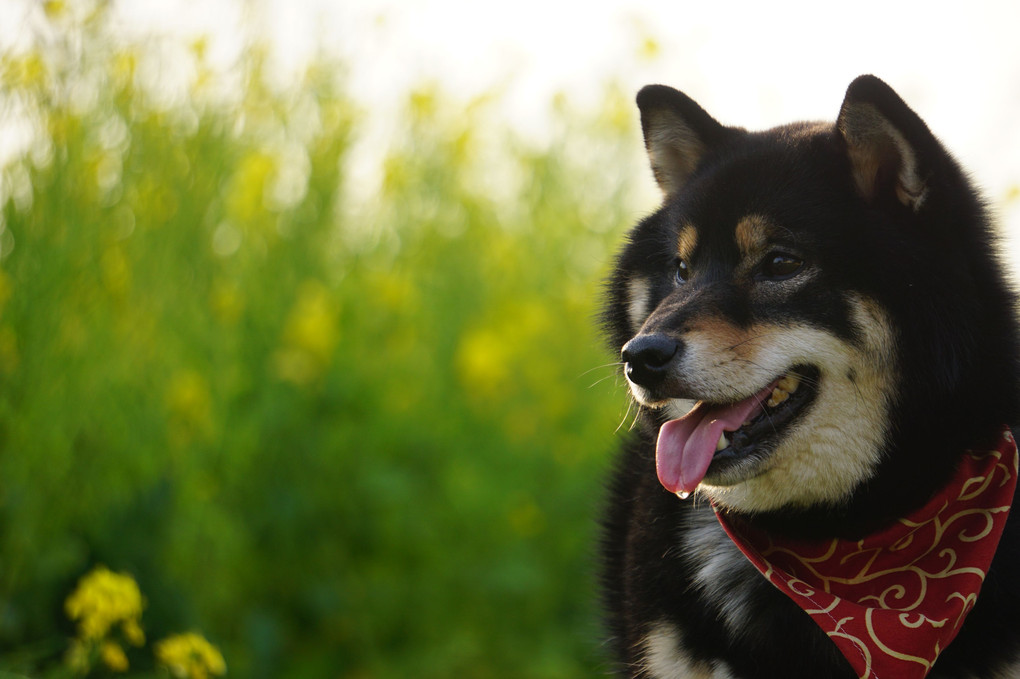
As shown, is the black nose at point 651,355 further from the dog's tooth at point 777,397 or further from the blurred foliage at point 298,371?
the blurred foliage at point 298,371

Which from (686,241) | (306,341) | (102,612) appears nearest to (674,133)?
(686,241)

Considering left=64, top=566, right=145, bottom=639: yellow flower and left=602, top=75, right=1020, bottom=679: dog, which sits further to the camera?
left=64, top=566, right=145, bottom=639: yellow flower

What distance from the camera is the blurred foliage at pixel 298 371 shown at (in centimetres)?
334

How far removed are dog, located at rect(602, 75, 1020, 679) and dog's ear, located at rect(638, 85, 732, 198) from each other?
0.83 ft

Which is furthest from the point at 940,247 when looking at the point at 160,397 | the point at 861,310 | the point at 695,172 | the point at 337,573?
the point at 337,573

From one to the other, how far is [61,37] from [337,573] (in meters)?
2.41

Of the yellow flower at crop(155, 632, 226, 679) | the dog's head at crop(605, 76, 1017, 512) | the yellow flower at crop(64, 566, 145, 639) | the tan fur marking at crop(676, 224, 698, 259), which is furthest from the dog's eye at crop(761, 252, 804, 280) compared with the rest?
the yellow flower at crop(64, 566, 145, 639)

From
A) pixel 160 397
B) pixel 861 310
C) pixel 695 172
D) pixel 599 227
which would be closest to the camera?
pixel 861 310

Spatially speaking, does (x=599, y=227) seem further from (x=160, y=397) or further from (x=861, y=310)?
(x=861, y=310)

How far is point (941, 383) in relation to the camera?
2281 millimetres

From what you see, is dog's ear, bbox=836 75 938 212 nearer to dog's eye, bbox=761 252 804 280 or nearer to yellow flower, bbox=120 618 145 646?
dog's eye, bbox=761 252 804 280

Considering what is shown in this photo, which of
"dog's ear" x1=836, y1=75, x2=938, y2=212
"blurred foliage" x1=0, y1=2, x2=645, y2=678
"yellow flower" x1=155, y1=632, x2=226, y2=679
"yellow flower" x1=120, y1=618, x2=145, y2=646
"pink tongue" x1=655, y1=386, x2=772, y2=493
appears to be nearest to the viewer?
"dog's ear" x1=836, y1=75, x2=938, y2=212

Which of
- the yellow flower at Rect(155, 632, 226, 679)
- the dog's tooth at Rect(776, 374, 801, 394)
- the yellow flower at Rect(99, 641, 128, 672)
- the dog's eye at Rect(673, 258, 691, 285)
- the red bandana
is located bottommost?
the yellow flower at Rect(99, 641, 128, 672)

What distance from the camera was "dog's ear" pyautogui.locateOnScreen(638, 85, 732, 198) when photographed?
2.76 metres
